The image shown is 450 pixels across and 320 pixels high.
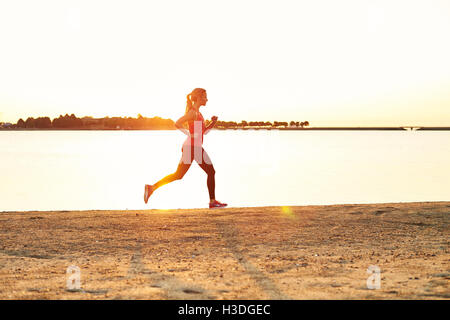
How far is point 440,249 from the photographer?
7055mm

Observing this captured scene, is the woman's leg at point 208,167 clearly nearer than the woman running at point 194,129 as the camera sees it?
No

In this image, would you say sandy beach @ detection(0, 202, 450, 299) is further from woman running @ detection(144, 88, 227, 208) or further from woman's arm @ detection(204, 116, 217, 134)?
woman's arm @ detection(204, 116, 217, 134)

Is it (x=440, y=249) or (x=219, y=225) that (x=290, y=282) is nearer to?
(x=440, y=249)

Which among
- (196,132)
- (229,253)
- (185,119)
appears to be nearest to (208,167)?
(196,132)

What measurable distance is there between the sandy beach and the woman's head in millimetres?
2105

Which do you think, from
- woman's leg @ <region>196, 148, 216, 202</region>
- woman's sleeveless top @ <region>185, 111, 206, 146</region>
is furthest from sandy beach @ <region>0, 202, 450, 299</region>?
woman's sleeveless top @ <region>185, 111, 206, 146</region>

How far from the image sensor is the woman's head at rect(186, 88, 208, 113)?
925 centimetres

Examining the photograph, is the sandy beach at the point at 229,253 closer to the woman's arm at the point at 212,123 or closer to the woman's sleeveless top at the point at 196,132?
the woman's sleeveless top at the point at 196,132

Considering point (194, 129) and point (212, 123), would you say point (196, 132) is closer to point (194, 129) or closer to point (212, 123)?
point (194, 129)

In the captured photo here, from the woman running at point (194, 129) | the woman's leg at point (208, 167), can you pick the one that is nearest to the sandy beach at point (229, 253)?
the woman's leg at point (208, 167)

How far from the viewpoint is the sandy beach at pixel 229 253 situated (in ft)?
17.1

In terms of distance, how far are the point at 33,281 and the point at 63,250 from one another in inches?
62.2

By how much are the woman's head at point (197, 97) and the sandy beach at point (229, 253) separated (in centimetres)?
210

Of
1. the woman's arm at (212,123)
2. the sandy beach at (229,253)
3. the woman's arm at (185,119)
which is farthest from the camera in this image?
the woman's arm at (212,123)
